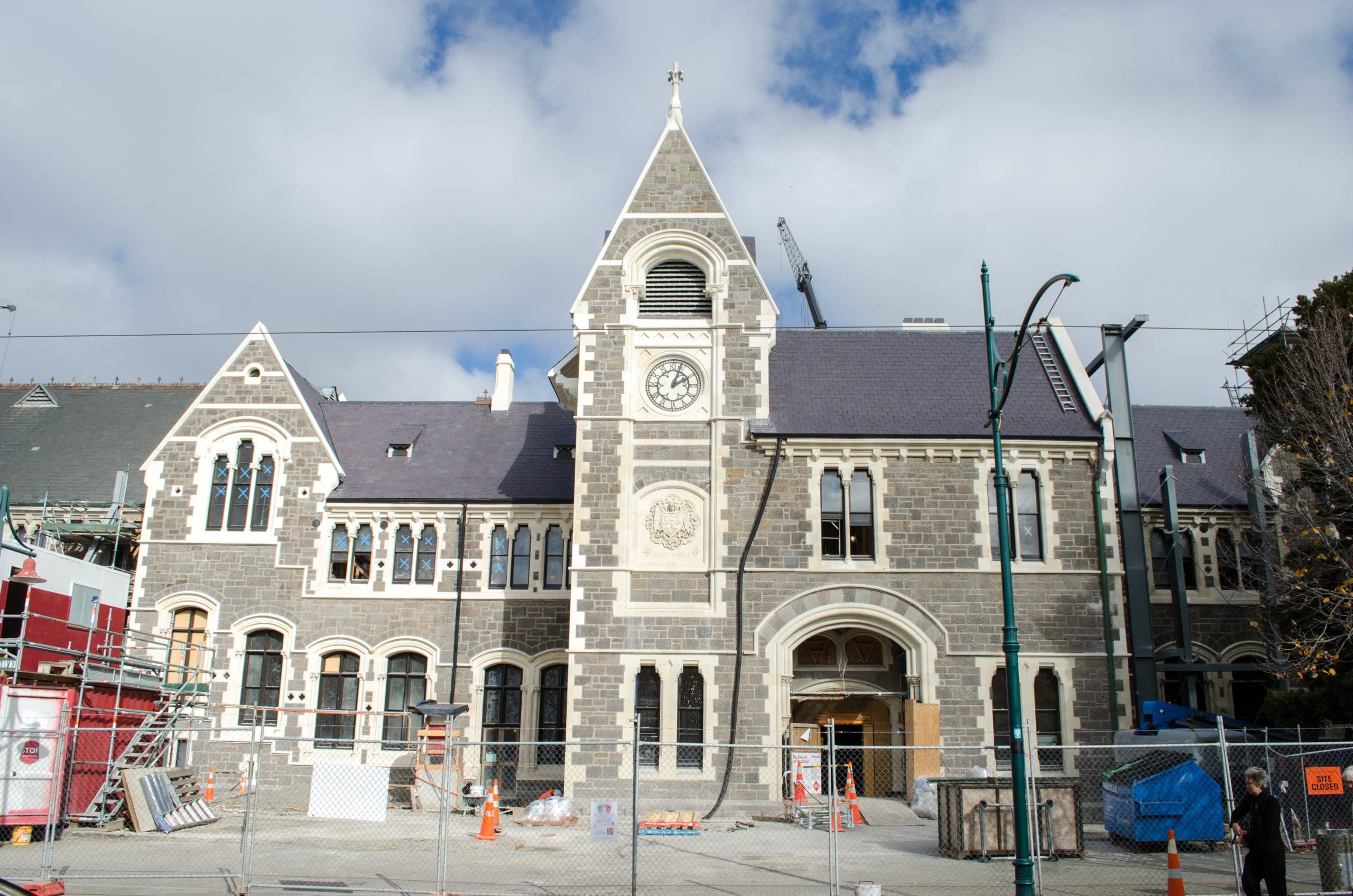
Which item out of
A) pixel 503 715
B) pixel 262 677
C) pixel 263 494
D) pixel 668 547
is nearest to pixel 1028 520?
pixel 668 547

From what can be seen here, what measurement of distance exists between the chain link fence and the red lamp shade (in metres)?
2.74

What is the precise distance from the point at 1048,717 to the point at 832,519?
6.16m

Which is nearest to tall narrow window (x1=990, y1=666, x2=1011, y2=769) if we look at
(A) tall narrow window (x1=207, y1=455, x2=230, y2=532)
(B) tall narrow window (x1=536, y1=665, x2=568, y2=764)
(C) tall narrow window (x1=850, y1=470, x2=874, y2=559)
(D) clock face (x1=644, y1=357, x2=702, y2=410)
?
(C) tall narrow window (x1=850, y1=470, x2=874, y2=559)

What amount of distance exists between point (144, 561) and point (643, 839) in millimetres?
15789

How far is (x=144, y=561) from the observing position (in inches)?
1029

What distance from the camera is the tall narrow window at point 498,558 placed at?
2603cm

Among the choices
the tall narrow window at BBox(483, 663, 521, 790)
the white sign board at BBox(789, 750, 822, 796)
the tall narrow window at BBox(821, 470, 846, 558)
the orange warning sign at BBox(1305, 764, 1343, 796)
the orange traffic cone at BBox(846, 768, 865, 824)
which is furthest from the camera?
the tall narrow window at BBox(483, 663, 521, 790)

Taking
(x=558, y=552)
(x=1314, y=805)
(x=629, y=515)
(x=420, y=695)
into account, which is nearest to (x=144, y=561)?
(x=420, y=695)

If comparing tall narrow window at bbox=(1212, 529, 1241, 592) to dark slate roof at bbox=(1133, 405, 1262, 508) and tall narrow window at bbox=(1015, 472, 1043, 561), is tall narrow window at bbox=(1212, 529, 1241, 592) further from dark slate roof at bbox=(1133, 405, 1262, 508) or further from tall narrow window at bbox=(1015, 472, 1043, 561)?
tall narrow window at bbox=(1015, 472, 1043, 561)

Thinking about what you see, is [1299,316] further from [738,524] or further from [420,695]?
[420,695]

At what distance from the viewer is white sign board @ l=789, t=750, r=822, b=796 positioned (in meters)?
21.4

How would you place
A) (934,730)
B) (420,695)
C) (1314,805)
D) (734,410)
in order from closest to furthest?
(1314,805) → (934,730) → (734,410) → (420,695)

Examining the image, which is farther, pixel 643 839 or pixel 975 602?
pixel 975 602

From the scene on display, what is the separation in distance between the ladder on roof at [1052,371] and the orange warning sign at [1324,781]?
10.9 m
